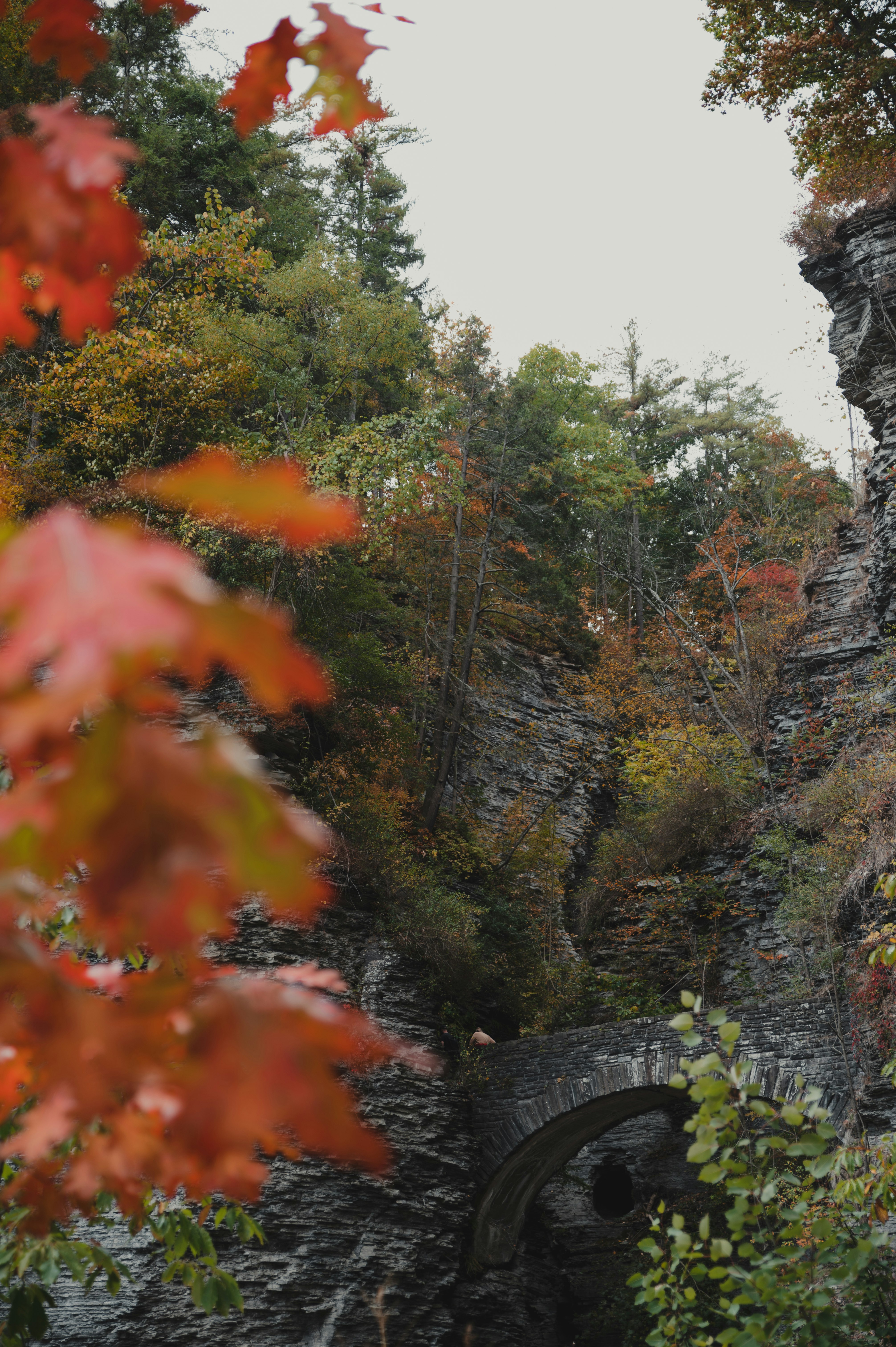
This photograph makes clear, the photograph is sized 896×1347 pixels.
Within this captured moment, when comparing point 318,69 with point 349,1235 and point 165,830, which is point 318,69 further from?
point 349,1235

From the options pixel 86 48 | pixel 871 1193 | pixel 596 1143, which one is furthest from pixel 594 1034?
pixel 86 48

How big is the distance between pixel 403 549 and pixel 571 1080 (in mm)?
8644

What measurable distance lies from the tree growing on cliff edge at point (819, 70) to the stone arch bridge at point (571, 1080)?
9636 mm

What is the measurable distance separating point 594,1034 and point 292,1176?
11.5 feet

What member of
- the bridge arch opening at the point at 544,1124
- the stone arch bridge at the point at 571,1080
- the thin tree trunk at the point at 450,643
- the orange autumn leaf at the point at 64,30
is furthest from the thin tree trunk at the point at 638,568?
the orange autumn leaf at the point at 64,30

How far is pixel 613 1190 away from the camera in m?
13.2

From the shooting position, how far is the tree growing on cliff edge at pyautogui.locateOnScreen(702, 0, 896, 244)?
10.5 metres

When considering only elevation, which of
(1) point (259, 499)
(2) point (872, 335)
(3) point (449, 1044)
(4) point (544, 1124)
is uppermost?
(2) point (872, 335)

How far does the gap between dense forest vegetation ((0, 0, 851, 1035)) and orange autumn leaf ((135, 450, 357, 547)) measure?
29.1 ft

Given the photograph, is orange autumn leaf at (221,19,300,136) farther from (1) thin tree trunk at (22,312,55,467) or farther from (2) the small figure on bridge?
(1) thin tree trunk at (22,312,55,467)

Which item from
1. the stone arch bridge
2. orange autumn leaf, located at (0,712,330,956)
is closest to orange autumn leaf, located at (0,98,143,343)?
orange autumn leaf, located at (0,712,330,956)

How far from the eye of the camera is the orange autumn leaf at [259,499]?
2.27ft

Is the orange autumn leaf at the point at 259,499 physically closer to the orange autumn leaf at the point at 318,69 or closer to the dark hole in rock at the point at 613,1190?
the orange autumn leaf at the point at 318,69

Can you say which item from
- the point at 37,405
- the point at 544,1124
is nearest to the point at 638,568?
the point at 37,405
